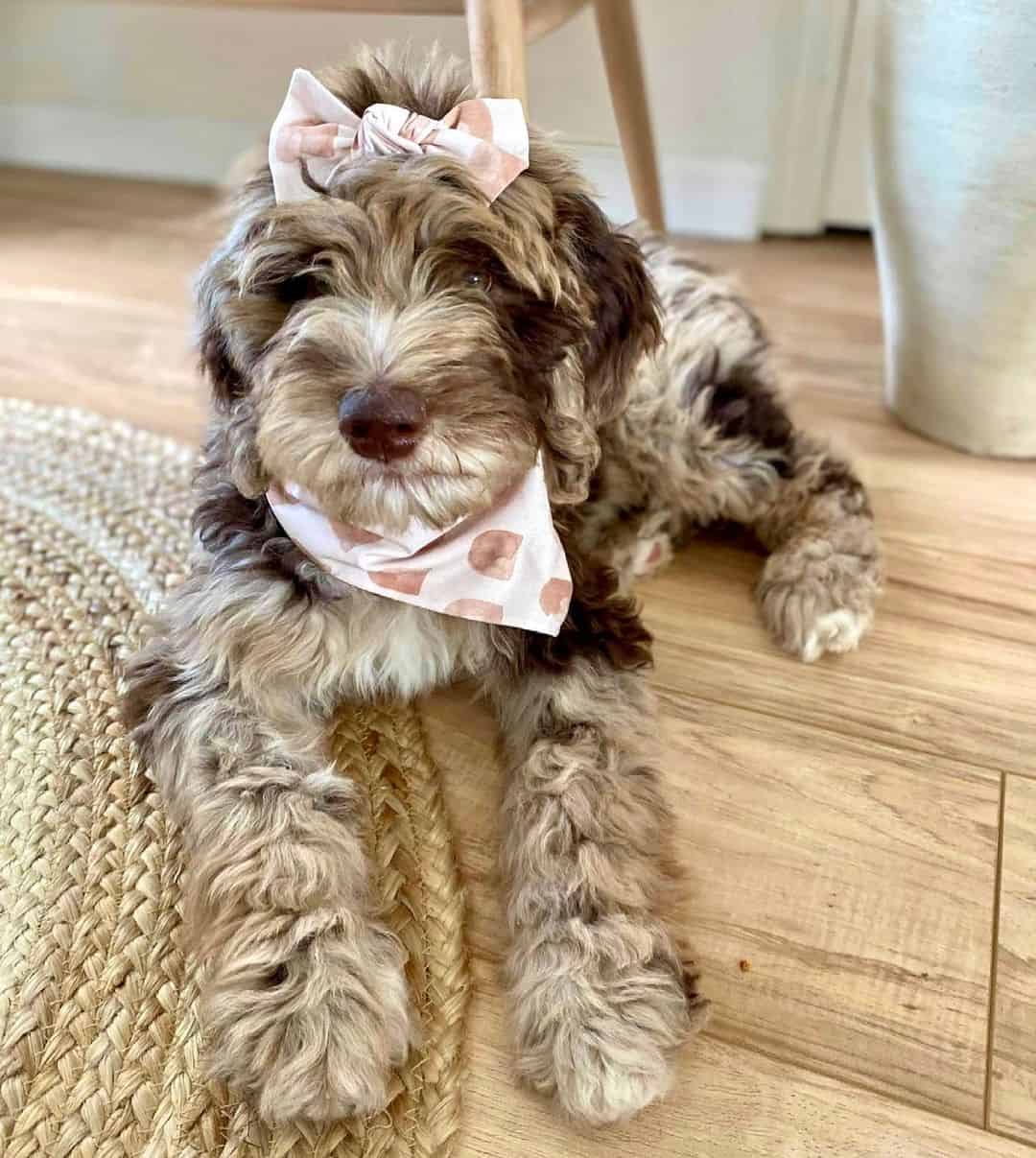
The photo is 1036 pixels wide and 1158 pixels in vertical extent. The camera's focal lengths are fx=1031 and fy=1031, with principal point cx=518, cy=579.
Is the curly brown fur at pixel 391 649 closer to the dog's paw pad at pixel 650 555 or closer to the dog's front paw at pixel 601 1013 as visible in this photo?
the dog's front paw at pixel 601 1013

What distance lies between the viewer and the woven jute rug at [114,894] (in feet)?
4.10

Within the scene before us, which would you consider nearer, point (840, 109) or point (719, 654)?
point (719, 654)

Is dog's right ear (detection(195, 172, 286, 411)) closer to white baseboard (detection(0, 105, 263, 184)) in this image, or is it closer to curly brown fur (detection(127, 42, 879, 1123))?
curly brown fur (detection(127, 42, 879, 1123))

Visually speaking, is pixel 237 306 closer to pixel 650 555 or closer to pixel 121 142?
pixel 650 555

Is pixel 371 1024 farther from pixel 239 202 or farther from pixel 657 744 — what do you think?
pixel 239 202

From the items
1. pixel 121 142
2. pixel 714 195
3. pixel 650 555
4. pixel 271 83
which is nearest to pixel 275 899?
pixel 650 555

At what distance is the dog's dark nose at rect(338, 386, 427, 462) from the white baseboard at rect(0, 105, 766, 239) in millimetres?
2517

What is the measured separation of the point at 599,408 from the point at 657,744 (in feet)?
1.75

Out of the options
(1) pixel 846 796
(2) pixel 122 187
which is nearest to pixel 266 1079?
(1) pixel 846 796

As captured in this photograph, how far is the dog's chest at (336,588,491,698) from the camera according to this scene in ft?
5.25

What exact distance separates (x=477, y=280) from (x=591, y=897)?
2.77 feet

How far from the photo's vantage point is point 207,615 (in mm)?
1561

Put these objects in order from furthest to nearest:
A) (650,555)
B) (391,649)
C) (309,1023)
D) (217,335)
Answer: (650,555) < (391,649) < (217,335) < (309,1023)

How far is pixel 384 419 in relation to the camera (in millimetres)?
1249
